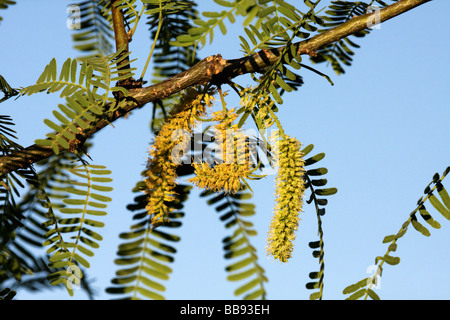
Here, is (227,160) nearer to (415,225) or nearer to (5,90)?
(415,225)

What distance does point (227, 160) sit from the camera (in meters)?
0.91

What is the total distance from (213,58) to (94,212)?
36 centimetres

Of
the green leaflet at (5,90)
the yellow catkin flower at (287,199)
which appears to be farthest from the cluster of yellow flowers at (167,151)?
the green leaflet at (5,90)

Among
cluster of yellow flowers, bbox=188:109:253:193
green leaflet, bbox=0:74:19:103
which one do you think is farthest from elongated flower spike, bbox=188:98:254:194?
green leaflet, bbox=0:74:19:103

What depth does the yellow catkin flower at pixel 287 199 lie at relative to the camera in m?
0.86

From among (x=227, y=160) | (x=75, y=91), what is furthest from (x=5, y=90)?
(x=227, y=160)

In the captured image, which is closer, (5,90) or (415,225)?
(415,225)

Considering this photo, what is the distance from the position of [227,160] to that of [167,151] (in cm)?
13

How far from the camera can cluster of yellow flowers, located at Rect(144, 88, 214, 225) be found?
950 mm

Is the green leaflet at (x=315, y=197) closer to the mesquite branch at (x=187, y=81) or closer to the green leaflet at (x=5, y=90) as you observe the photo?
the mesquite branch at (x=187, y=81)

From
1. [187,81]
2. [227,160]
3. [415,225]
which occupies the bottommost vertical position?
[415,225]

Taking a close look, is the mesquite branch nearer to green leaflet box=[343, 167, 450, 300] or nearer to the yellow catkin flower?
the yellow catkin flower

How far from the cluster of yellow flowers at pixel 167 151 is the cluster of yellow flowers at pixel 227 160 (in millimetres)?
49
